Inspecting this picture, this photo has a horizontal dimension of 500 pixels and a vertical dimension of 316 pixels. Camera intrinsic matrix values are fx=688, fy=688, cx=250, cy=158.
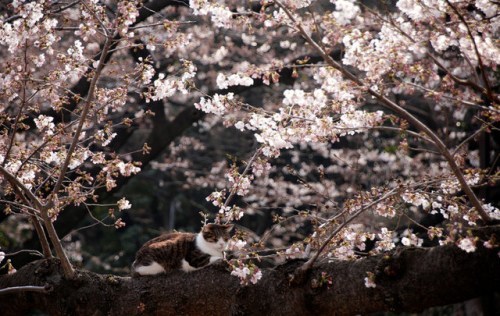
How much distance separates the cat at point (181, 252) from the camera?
5.23m

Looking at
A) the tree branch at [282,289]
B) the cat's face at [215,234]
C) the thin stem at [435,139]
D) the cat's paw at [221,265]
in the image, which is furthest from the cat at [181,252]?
the thin stem at [435,139]

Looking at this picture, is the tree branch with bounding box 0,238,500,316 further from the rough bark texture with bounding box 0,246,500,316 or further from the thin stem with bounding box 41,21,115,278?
the thin stem with bounding box 41,21,115,278

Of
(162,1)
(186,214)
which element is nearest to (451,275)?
(162,1)

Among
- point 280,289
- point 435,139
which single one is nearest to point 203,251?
point 280,289

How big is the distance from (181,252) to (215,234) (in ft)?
1.20

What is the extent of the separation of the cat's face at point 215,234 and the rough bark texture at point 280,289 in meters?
0.72

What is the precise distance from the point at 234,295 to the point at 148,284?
0.76 m

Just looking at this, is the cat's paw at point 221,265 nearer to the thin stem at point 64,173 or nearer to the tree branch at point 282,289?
the tree branch at point 282,289

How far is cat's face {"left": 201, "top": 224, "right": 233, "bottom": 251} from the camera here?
5.62 metres

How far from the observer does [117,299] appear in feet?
16.4

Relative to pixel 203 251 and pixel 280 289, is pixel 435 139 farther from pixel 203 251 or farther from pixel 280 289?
pixel 203 251

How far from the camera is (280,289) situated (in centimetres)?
434

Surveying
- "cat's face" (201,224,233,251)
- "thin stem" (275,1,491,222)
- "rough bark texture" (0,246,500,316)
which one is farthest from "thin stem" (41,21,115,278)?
"thin stem" (275,1,491,222)

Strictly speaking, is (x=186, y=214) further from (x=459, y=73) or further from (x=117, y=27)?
(x=117, y=27)
